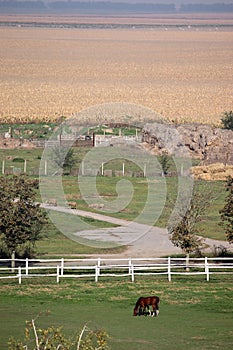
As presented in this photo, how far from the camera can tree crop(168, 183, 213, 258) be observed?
3388 centimetres

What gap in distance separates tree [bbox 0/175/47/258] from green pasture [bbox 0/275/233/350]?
281 centimetres

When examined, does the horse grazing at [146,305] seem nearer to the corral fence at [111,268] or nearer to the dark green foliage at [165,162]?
the corral fence at [111,268]

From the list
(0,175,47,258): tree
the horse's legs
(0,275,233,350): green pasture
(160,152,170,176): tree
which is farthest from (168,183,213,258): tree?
(160,152,170,176): tree

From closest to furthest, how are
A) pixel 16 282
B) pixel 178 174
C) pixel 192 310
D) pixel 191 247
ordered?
pixel 192 310
pixel 16 282
pixel 191 247
pixel 178 174

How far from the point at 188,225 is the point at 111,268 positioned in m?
3.33

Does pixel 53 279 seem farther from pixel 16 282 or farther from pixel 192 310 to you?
pixel 192 310

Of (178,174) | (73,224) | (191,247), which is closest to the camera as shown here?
(191,247)

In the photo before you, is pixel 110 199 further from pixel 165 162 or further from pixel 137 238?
pixel 165 162

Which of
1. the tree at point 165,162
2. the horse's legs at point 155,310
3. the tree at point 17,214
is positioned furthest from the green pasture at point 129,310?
the tree at point 165,162

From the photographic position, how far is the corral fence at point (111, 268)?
30938 mm

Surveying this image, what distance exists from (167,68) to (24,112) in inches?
2057

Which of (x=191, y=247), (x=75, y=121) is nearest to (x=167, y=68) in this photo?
(x=75, y=121)

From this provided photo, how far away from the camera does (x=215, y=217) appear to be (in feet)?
146

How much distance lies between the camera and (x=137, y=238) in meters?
40.0
